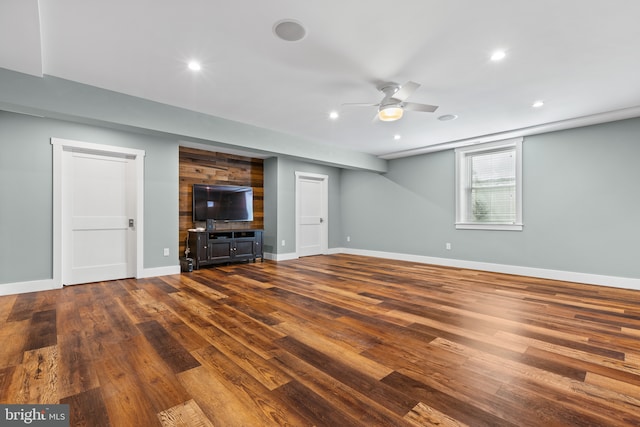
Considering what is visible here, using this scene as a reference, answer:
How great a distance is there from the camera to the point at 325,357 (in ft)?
6.81

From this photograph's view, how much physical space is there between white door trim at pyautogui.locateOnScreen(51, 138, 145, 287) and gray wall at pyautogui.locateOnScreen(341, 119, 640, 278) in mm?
5231

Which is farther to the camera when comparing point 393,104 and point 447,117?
point 447,117

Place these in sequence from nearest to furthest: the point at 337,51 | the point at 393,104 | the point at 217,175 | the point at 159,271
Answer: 1. the point at 337,51
2. the point at 393,104
3. the point at 159,271
4. the point at 217,175

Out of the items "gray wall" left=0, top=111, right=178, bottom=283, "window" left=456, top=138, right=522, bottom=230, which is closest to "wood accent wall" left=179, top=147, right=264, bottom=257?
"gray wall" left=0, top=111, right=178, bottom=283

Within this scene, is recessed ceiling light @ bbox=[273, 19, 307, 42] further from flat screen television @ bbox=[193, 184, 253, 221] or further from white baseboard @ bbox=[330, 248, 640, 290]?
white baseboard @ bbox=[330, 248, 640, 290]

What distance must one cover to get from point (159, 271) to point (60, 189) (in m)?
1.78

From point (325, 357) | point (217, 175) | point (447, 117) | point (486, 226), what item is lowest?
point (325, 357)

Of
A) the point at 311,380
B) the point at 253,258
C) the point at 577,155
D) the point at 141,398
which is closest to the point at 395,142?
the point at 577,155

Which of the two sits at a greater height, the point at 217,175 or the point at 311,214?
the point at 217,175

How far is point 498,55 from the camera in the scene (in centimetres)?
268

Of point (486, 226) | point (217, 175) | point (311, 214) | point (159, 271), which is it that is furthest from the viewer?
point (311, 214)

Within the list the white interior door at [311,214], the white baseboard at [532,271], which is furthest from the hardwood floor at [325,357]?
the white interior door at [311,214]

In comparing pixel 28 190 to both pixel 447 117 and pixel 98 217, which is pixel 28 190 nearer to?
pixel 98 217

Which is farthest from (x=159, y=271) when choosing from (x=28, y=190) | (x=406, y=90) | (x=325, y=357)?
(x=406, y=90)
